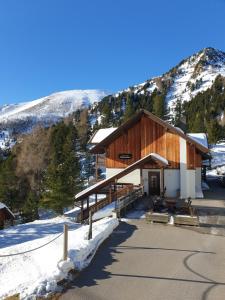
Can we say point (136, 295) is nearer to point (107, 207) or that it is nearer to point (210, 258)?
point (210, 258)

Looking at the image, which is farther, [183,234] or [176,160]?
[176,160]

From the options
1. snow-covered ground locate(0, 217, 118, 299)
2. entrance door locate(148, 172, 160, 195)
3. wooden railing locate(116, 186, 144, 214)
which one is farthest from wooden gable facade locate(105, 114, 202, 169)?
snow-covered ground locate(0, 217, 118, 299)

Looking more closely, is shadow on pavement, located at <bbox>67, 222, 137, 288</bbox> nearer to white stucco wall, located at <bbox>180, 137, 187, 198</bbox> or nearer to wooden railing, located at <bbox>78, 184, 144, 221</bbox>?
wooden railing, located at <bbox>78, 184, 144, 221</bbox>

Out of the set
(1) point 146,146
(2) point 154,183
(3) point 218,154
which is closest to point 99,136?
(1) point 146,146

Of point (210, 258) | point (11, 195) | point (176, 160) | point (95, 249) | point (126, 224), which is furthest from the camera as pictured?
point (11, 195)

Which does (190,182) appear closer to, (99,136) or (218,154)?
(99,136)

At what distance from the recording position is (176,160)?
28.1 metres

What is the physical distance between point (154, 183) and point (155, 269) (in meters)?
18.1

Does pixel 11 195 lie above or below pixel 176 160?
below

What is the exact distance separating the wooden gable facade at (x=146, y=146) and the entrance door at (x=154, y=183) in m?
0.78

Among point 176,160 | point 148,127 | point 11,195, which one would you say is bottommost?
point 11,195

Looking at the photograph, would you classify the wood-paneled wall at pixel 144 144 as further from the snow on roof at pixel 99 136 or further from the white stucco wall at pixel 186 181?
the snow on roof at pixel 99 136

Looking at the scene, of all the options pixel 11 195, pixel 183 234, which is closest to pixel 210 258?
pixel 183 234

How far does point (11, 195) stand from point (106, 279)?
42208mm
